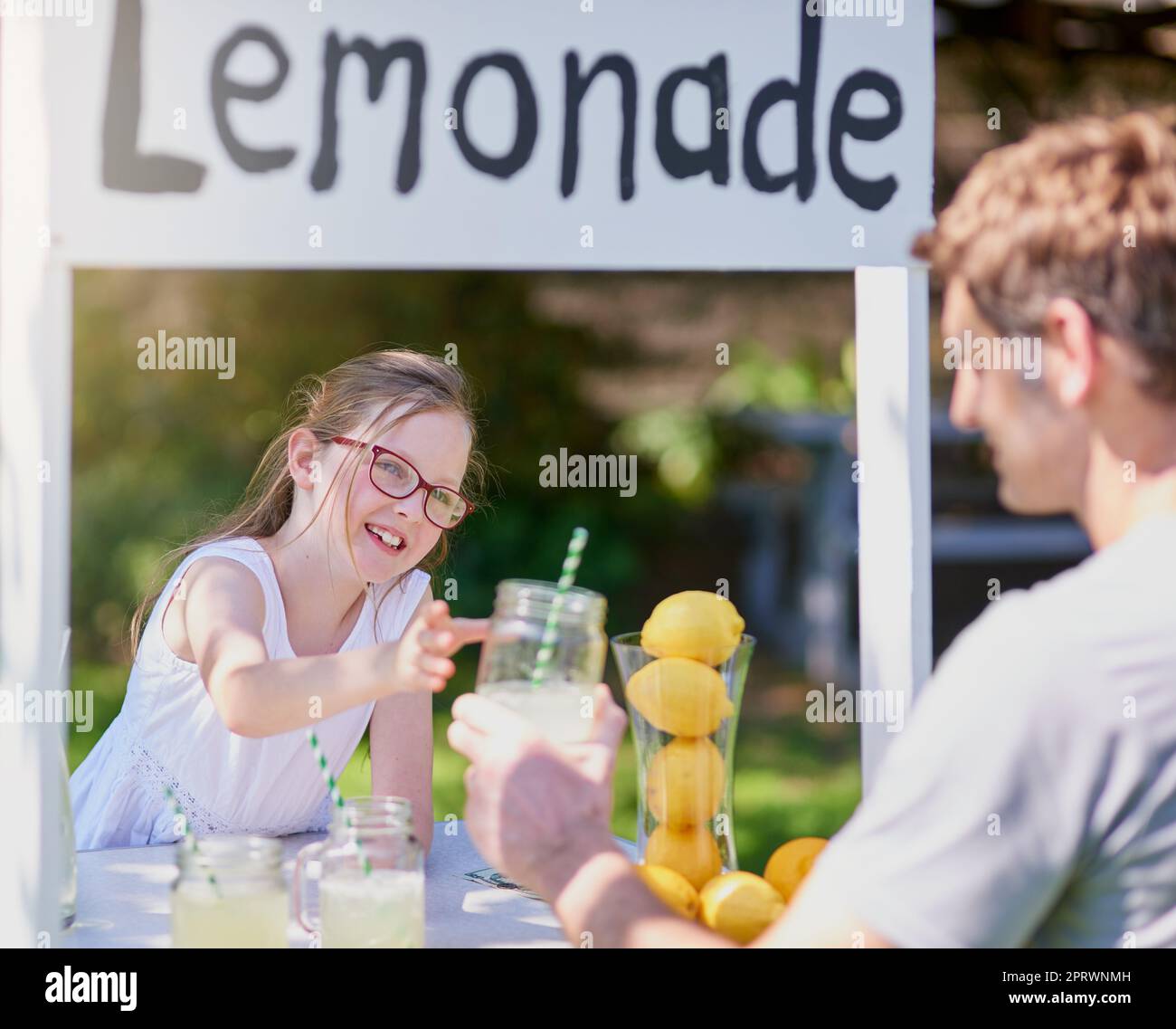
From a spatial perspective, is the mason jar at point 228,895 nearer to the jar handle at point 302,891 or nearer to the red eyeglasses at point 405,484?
the jar handle at point 302,891

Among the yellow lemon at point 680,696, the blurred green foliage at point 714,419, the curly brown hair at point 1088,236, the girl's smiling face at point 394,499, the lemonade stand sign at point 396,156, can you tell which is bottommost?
the yellow lemon at point 680,696

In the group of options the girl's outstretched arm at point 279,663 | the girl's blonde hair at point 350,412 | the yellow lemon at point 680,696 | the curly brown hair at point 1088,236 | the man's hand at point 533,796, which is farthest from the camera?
the girl's blonde hair at point 350,412

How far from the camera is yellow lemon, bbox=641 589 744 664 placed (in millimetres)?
1688

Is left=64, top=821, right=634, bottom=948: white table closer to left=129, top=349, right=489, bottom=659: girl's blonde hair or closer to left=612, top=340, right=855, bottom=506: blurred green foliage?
left=129, top=349, right=489, bottom=659: girl's blonde hair

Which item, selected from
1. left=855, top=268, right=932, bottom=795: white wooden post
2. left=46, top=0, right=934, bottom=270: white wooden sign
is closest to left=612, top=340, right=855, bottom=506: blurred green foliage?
left=855, top=268, right=932, bottom=795: white wooden post

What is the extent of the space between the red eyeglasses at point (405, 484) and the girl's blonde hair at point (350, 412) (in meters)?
0.04

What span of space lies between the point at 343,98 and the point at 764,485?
6568 mm

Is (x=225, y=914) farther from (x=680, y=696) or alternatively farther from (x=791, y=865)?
(x=791, y=865)

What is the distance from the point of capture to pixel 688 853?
5.62 ft

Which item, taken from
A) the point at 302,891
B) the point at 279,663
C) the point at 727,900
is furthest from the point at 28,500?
the point at 727,900

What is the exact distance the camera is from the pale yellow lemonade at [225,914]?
137cm

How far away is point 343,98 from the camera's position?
1564 millimetres

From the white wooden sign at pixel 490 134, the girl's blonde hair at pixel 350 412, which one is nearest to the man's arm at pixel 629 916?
the white wooden sign at pixel 490 134

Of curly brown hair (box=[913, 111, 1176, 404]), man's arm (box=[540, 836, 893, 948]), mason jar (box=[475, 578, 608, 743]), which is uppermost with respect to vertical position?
curly brown hair (box=[913, 111, 1176, 404])
